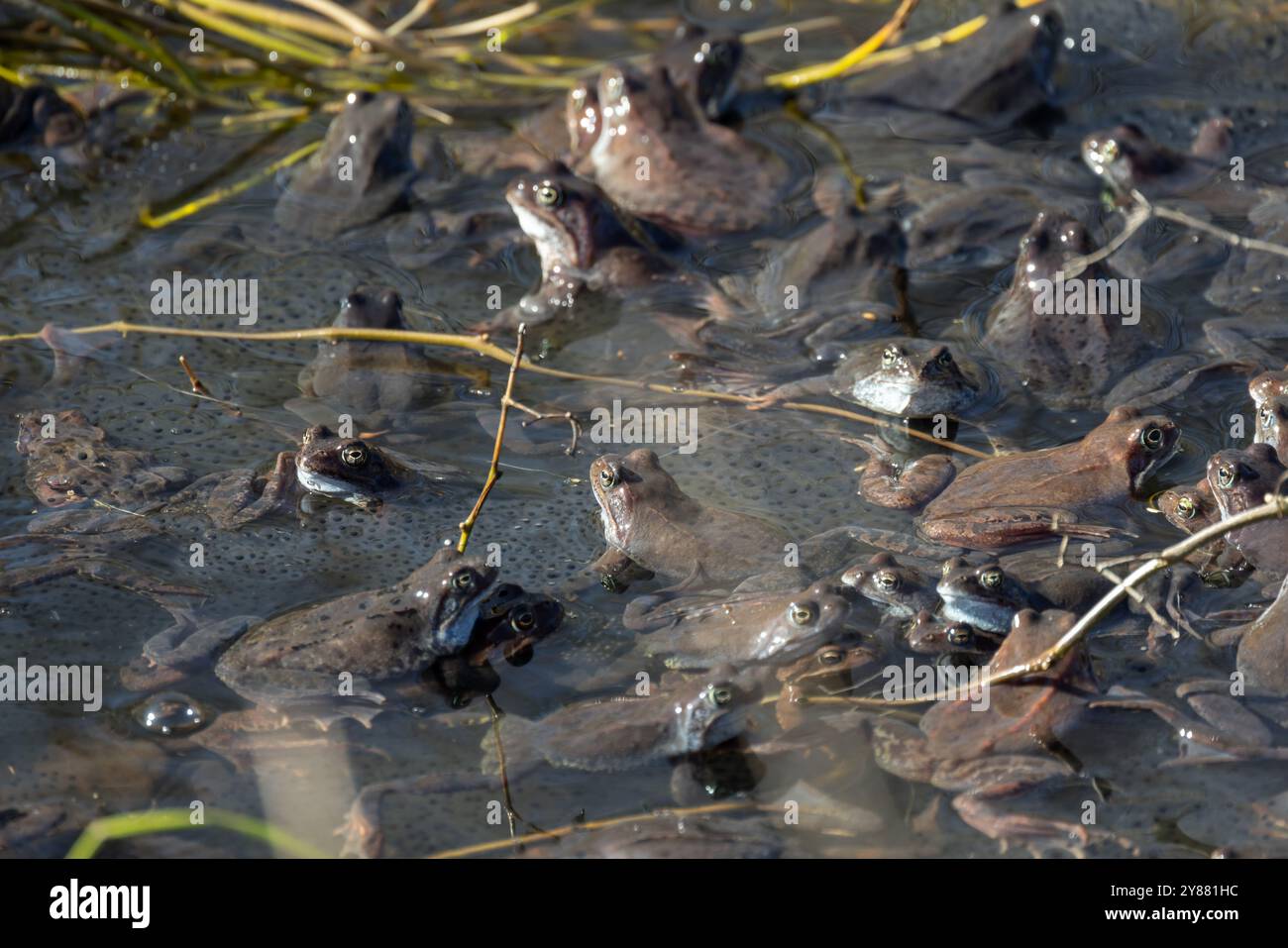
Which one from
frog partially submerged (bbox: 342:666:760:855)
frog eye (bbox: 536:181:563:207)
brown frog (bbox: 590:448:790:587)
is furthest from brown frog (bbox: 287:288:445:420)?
frog partially submerged (bbox: 342:666:760:855)

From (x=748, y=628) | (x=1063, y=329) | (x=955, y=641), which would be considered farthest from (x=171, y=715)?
(x=1063, y=329)

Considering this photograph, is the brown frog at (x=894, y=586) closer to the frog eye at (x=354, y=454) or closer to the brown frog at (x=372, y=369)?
the frog eye at (x=354, y=454)

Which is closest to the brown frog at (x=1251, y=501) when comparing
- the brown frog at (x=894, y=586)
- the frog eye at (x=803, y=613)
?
the brown frog at (x=894, y=586)

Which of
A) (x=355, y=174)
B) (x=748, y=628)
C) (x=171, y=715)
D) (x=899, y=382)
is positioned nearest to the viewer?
(x=171, y=715)

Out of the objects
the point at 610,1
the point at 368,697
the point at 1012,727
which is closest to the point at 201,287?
Result: the point at 368,697

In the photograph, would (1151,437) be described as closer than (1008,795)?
No

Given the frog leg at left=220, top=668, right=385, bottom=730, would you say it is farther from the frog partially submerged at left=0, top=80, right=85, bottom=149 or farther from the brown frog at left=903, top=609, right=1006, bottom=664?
the frog partially submerged at left=0, top=80, right=85, bottom=149

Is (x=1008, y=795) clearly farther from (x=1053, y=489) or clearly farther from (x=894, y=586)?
(x=1053, y=489)
